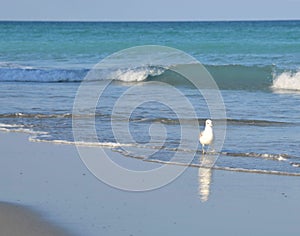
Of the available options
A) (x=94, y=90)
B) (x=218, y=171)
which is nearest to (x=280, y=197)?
(x=218, y=171)

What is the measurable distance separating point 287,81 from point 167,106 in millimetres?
6827

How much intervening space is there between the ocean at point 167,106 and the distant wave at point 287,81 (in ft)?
0.12

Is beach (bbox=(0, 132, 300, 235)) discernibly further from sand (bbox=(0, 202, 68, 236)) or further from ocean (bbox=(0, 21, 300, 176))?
ocean (bbox=(0, 21, 300, 176))

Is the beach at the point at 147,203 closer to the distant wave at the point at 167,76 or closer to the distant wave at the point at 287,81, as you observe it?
the distant wave at the point at 287,81

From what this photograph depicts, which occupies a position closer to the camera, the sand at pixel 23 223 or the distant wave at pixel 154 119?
the sand at pixel 23 223

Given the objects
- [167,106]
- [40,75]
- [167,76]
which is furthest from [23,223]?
[40,75]

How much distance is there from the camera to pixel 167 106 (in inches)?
616

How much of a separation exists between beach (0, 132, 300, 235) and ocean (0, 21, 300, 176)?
1.01 m

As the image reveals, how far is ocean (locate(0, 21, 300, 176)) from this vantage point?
10.8 metres

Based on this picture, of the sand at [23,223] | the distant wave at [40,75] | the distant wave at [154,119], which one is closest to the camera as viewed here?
the sand at [23,223]

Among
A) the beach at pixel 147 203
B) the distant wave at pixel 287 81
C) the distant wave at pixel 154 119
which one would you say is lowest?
the beach at pixel 147 203

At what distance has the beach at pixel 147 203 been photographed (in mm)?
6875

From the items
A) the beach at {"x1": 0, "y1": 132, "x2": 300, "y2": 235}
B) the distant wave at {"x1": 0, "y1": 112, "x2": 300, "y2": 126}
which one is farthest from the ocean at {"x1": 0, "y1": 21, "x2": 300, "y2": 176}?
the beach at {"x1": 0, "y1": 132, "x2": 300, "y2": 235}

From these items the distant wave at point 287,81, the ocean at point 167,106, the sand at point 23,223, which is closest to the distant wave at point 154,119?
the ocean at point 167,106
